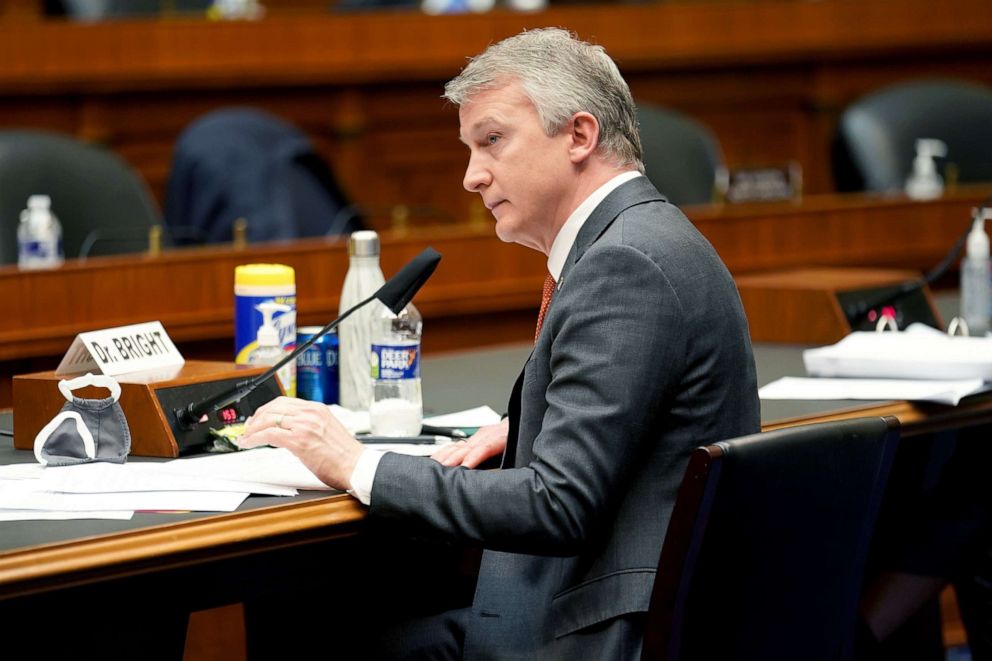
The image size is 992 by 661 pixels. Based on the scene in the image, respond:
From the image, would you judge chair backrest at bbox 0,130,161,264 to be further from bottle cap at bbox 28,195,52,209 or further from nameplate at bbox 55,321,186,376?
nameplate at bbox 55,321,186,376

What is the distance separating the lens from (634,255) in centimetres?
180

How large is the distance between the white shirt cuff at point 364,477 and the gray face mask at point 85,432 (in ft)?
1.18

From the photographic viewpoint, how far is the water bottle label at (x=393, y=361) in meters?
2.31

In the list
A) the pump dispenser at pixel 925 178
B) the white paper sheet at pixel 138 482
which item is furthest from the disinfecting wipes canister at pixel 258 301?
the pump dispenser at pixel 925 178

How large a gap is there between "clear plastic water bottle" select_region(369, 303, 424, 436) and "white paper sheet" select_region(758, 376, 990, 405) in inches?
21.7

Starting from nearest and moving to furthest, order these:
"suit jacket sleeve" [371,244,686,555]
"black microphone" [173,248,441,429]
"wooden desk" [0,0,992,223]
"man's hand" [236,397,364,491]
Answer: "suit jacket sleeve" [371,244,686,555], "man's hand" [236,397,364,491], "black microphone" [173,248,441,429], "wooden desk" [0,0,992,223]

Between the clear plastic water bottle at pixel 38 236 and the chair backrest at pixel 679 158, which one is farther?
the chair backrest at pixel 679 158

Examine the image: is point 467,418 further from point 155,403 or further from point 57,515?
point 57,515

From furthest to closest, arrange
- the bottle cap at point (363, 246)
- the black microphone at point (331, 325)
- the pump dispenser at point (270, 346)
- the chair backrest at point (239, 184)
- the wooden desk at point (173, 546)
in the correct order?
the chair backrest at point (239, 184) → the bottle cap at point (363, 246) → the pump dispenser at point (270, 346) → the black microphone at point (331, 325) → the wooden desk at point (173, 546)

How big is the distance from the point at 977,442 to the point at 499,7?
3.09 meters

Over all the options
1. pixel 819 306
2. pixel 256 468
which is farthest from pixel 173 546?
pixel 819 306

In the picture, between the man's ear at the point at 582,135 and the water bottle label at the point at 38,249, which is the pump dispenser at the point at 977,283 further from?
the water bottle label at the point at 38,249

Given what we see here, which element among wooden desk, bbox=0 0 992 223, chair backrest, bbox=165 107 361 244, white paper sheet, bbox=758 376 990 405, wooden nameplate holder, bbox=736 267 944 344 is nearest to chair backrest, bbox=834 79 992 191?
wooden desk, bbox=0 0 992 223

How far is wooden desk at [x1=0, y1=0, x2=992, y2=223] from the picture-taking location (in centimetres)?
500
